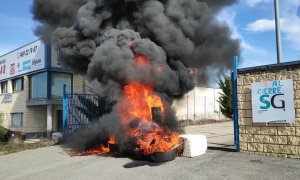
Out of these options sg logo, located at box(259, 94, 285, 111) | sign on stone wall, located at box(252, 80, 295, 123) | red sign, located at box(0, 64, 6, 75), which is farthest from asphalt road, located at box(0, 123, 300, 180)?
red sign, located at box(0, 64, 6, 75)

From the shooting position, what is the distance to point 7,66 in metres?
28.5

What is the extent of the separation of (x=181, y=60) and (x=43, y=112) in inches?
585

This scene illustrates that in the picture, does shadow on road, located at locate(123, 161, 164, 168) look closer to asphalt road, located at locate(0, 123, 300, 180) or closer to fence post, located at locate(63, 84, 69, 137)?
asphalt road, located at locate(0, 123, 300, 180)

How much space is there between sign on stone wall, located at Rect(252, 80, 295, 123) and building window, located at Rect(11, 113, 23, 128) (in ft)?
69.7

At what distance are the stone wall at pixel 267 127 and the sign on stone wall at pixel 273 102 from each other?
13 centimetres

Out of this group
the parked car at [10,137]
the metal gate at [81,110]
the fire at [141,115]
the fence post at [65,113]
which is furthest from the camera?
the parked car at [10,137]

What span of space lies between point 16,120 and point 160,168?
2137cm

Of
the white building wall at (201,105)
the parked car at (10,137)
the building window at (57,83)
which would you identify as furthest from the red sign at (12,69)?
the white building wall at (201,105)

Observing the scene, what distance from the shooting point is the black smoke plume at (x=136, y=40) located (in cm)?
1299

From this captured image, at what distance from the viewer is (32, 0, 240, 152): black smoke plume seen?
42.6ft

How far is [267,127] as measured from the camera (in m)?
10.3

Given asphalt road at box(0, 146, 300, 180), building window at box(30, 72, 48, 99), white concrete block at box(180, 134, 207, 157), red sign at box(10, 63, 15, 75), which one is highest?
red sign at box(10, 63, 15, 75)

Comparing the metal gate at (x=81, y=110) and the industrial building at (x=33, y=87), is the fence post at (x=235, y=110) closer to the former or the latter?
the metal gate at (x=81, y=110)

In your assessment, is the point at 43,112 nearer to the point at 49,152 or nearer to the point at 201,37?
the point at 49,152
